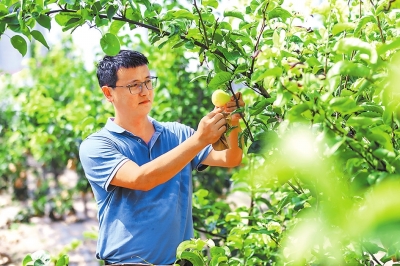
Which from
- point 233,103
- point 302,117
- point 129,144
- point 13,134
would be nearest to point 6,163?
point 13,134

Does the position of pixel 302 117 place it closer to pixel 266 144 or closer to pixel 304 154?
pixel 304 154

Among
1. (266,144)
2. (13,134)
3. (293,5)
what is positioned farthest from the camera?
(13,134)

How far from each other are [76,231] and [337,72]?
16.8 ft

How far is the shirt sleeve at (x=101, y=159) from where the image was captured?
1822 millimetres

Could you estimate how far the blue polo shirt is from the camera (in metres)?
1.89

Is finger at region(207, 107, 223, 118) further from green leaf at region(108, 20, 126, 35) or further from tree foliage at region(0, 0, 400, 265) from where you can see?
green leaf at region(108, 20, 126, 35)

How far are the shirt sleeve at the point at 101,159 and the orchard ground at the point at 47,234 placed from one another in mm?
2664

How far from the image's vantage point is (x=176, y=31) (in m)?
1.43

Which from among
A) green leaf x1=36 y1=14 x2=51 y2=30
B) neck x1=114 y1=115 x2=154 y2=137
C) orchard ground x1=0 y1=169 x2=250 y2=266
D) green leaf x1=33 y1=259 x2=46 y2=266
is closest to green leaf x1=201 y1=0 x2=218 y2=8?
green leaf x1=36 y1=14 x2=51 y2=30

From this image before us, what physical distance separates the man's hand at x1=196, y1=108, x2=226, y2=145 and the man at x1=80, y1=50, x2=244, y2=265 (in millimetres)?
84

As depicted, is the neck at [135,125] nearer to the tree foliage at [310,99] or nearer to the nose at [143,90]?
the nose at [143,90]

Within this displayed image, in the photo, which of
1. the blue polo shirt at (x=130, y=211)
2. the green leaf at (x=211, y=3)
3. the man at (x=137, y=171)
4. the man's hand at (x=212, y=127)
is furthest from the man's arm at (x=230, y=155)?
the green leaf at (x=211, y=3)

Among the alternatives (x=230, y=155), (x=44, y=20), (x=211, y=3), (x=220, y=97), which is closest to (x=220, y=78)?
(x=220, y=97)

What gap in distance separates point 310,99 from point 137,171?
0.81 m
